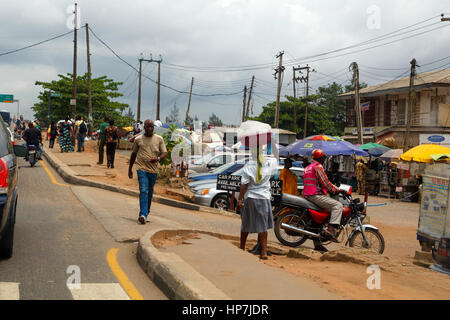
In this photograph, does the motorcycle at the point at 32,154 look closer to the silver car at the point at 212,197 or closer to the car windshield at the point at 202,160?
the car windshield at the point at 202,160

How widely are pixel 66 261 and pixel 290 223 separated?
15.4ft

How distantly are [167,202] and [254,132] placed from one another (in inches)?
296

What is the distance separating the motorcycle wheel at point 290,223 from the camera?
31.6ft

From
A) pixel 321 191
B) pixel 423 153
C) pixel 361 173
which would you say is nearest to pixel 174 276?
pixel 321 191

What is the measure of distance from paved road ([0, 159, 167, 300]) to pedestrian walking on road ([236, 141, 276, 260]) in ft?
5.77

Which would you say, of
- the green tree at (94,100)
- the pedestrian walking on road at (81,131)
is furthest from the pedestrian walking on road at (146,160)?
the green tree at (94,100)

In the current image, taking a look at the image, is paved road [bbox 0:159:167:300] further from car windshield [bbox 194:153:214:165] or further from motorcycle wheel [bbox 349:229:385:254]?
car windshield [bbox 194:153:214:165]

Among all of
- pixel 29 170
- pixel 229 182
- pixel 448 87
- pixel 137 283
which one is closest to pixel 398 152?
pixel 448 87

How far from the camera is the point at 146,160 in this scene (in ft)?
30.1

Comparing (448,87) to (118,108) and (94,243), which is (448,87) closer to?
(94,243)

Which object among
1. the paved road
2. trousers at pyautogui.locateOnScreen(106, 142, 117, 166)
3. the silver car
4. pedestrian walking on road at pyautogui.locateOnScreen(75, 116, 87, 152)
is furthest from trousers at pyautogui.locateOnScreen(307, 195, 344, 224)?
pedestrian walking on road at pyautogui.locateOnScreen(75, 116, 87, 152)

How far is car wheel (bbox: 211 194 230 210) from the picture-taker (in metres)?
14.8

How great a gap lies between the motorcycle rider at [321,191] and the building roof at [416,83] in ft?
91.8

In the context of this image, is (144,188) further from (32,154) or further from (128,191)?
(32,154)
